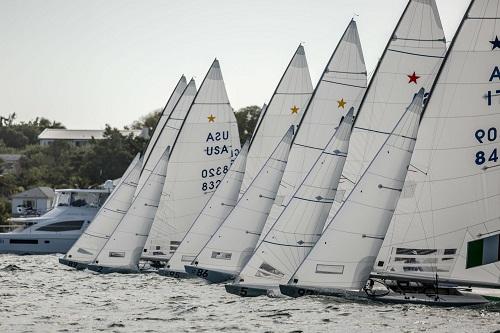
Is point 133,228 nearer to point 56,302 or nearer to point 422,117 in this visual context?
point 56,302

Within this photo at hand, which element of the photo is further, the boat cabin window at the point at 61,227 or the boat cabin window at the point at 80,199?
the boat cabin window at the point at 80,199

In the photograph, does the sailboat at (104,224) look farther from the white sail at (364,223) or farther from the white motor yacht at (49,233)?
the white sail at (364,223)

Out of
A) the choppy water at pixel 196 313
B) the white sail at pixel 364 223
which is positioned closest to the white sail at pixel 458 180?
the white sail at pixel 364 223

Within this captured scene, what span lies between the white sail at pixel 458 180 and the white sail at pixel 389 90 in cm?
587

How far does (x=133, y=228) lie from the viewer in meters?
49.0

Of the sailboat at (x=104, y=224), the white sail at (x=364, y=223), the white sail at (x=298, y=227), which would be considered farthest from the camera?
the sailboat at (x=104, y=224)

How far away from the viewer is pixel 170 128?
191 feet

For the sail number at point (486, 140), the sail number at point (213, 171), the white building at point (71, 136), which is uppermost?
the white building at point (71, 136)

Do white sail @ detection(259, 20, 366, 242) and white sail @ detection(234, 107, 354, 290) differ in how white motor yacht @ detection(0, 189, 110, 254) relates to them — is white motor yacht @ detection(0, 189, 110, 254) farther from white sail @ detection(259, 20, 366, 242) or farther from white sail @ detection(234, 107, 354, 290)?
white sail @ detection(234, 107, 354, 290)

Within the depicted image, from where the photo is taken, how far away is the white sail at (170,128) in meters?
57.3

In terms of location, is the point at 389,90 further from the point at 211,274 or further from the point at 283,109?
the point at 211,274

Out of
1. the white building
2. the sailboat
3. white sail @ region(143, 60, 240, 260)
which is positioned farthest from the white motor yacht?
the white building

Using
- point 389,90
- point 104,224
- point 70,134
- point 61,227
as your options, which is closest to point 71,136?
point 70,134

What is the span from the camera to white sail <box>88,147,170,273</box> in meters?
48.5
